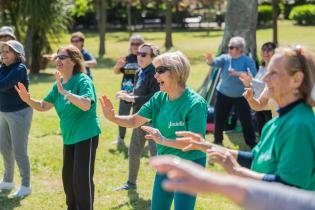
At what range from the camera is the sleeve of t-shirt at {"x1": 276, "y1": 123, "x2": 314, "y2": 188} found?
276 cm

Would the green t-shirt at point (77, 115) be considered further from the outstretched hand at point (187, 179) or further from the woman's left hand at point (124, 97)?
the outstretched hand at point (187, 179)

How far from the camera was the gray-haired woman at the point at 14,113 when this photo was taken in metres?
6.12

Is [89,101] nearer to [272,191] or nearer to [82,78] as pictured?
[82,78]

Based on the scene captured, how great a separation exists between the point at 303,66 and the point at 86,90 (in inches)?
99.7

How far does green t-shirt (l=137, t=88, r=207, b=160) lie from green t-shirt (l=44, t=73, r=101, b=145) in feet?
2.77

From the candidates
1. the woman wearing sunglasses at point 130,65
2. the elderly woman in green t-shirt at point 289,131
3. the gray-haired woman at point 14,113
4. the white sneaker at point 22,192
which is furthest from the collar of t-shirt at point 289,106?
the woman wearing sunglasses at point 130,65

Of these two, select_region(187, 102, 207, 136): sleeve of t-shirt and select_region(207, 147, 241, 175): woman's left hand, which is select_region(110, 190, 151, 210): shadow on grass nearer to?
select_region(187, 102, 207, 136): sleeve of t-shirt

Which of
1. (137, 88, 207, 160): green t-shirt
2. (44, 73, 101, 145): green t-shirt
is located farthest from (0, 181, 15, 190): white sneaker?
(137, 88, 207, 160): green t-shirt

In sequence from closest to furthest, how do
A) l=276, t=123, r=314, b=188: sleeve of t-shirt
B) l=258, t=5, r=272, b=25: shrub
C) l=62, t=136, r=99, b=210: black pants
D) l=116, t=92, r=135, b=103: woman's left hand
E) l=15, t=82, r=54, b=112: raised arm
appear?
l=276, t=123, r=314, b=188: sleeve of t-shirt < l=62, t=136, r=99, b=210: black pants < l=15, t=82, r=54, b=112: raised arm < l=116, t=92, r=135, b=103: woman's left hand < l=258, t=5, r=272, b=25: shrub

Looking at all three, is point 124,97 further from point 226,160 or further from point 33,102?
point 226,160

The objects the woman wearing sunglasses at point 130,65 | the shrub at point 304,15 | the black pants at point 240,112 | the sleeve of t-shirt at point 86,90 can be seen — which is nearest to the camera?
the sleeve of t-shirt at point 86,90

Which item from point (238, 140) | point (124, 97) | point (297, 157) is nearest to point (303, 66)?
point (297, 157)

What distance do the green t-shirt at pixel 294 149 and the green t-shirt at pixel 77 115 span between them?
2407 millimetres

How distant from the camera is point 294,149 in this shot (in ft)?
9.05
